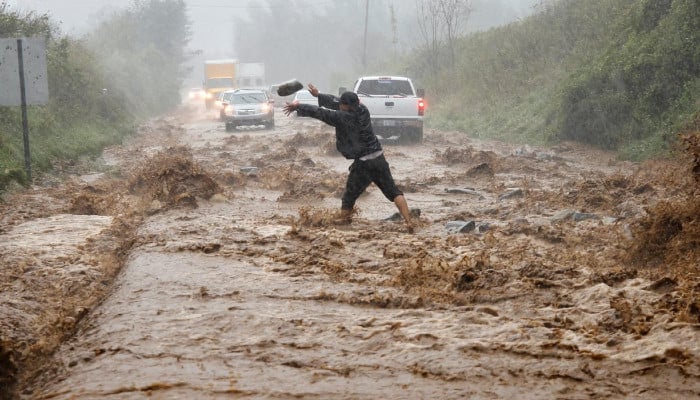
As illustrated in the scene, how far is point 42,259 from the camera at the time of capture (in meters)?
8.27

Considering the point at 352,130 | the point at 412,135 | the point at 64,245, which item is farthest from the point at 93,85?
the point at 352,130

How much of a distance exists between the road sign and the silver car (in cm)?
1651

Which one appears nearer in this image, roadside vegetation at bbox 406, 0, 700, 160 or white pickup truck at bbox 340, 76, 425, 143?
roadside vegetation at bbox 406, 0, 700, 160

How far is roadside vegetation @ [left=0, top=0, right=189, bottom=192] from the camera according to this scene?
17812 mm

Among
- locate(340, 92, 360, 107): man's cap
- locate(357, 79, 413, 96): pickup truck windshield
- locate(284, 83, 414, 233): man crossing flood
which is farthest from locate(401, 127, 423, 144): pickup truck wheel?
locate(340, 92, 360, 107): man's cap

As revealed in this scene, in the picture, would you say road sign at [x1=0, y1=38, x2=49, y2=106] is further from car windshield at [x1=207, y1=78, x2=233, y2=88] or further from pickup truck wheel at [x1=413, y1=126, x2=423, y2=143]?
car windshield at [x1=207, y1=78, x2=233, y2=88]

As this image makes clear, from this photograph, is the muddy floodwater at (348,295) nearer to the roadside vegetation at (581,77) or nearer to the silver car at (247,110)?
the roadside vegetation at (581,77)

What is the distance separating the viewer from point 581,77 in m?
21.4

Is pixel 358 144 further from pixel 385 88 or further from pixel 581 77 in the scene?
pixel 385 88

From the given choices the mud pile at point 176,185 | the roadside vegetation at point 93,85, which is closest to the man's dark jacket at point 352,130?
the mud pile at point 176,185

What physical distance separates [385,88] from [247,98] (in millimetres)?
10113

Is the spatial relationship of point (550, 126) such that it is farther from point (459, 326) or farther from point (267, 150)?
point (459, 326)

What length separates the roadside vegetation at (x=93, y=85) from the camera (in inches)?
701

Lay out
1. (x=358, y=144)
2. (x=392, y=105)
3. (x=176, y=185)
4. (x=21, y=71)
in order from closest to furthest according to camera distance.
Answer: (x=358, y=144) < (x=176, y=185) < (x=21, y=71) < (x=392, y=105)
